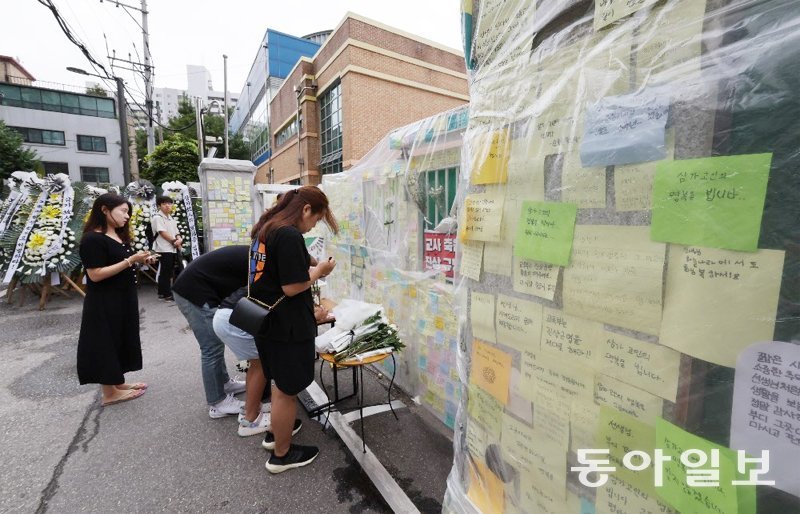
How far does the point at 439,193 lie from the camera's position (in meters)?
2.57

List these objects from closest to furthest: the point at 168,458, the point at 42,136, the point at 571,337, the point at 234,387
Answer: the point at 571,337 → the point at 168,458 → the point at 234,387 → the point at 42,136

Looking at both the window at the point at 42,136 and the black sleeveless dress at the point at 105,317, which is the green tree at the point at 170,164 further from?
the black sleeveless dress at the point at 105,317

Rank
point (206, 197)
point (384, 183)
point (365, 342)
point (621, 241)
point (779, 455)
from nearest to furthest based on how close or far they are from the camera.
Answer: point (779, 455) → point (621, 241) → point (365, 342) → point (384, 183) → point (206, 197)

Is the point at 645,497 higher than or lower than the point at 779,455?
lower

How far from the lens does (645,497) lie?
2.74 ft

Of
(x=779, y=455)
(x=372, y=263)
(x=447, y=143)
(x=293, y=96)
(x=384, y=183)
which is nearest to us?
(x=779, y=455)

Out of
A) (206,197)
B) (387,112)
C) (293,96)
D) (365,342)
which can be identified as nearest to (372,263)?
(365,342)

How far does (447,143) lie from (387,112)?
48.5ft

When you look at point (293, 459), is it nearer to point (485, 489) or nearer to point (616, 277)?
point (485, 489)

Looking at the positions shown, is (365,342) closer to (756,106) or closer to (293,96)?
(756,106)

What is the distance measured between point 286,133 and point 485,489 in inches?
937

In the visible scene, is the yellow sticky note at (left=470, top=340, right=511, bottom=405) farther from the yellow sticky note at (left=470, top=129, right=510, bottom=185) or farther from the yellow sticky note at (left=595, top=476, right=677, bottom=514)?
the yellow sticky note at (left=470, top=129, right=510, bottom=185)

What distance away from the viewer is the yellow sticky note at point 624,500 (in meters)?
0.82

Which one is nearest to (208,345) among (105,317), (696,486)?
(105,317)
